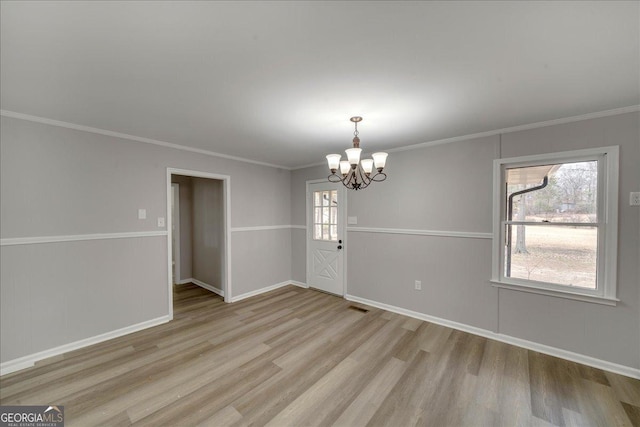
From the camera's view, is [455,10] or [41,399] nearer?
[455,10]

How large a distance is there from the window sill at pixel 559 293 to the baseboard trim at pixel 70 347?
167 inches

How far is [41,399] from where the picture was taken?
1.91 meters

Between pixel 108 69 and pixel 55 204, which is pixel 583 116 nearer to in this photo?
pixel 108 69

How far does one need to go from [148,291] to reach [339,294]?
2808 mm

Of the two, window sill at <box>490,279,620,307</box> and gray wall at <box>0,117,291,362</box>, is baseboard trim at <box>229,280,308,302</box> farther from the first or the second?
window sill at <box>490,279,620,307</box>

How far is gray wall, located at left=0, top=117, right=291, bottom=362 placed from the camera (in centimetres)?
226

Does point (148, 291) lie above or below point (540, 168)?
below

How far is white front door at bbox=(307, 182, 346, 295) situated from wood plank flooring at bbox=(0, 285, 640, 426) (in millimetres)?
1287

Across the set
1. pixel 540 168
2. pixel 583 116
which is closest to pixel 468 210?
pixel 540 168

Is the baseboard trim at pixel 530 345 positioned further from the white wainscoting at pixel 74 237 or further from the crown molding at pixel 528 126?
the white wainscoting at pixel 74 237

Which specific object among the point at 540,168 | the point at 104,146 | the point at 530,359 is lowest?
the point at 530,359

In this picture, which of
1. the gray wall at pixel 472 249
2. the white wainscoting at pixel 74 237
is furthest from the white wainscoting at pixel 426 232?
the white wainscoting at pixel 74 237

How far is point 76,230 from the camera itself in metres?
2.59

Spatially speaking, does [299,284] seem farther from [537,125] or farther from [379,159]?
[537,125]
